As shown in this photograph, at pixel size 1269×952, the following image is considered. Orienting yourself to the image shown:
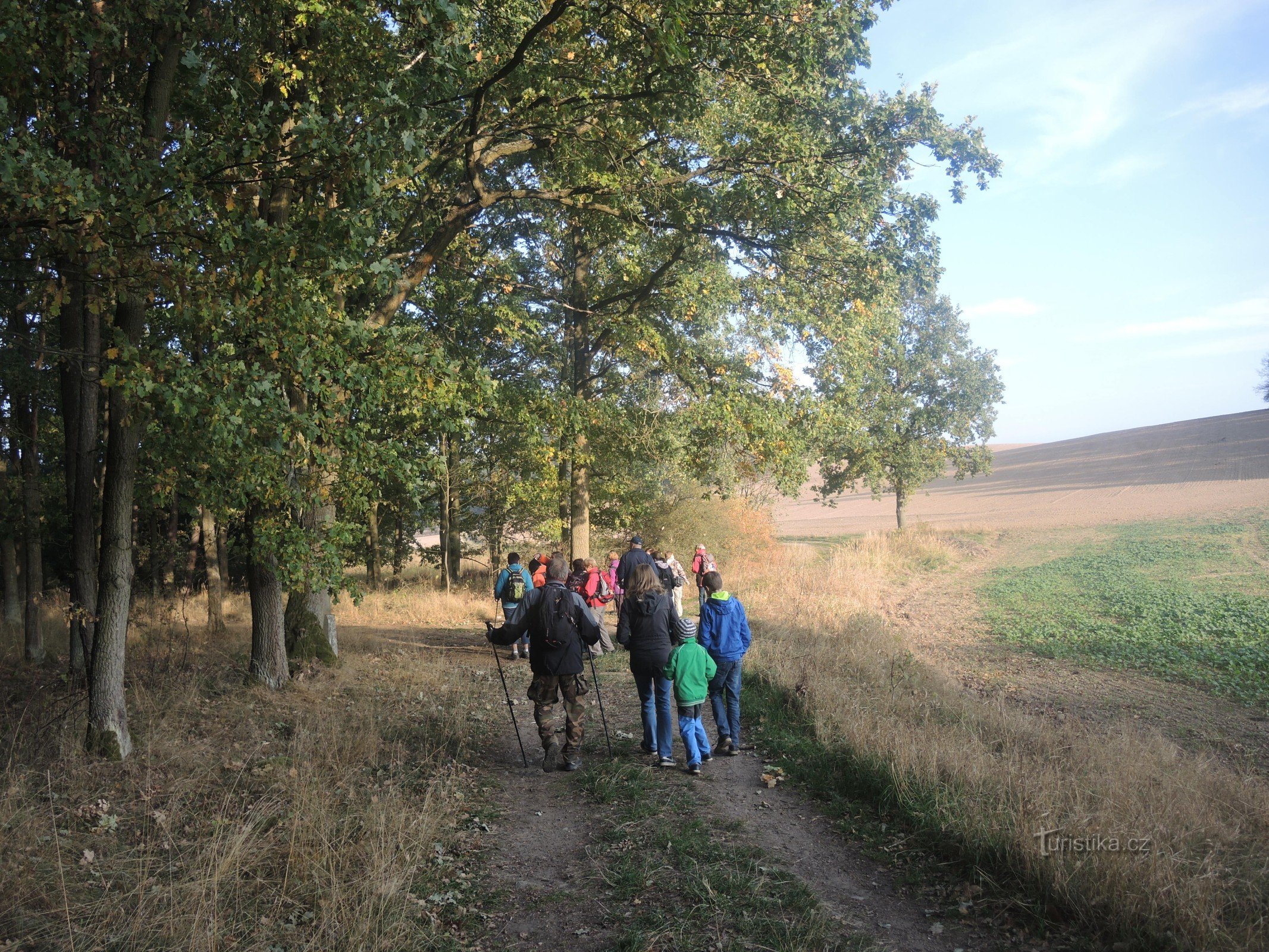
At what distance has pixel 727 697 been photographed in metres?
8.28

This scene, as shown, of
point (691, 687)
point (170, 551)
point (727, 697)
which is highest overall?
point (170, 551)

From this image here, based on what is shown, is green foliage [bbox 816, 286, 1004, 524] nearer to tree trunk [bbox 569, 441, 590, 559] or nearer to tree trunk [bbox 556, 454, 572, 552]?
tree trunk [bbox 556, 454, 572, 552]

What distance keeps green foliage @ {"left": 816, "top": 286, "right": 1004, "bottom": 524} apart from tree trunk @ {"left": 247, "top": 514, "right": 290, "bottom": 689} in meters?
25.8

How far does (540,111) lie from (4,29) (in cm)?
621

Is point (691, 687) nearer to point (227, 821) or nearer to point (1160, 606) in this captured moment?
point (227, 821)

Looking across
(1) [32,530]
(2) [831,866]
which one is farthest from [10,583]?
(2) [831,866]

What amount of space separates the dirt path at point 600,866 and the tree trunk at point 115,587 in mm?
3338

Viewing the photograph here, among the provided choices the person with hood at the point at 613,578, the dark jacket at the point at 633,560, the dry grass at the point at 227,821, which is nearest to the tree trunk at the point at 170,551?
the person with hood at the point at 613,578

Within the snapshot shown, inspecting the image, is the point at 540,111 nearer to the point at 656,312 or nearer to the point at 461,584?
the point at 656,312

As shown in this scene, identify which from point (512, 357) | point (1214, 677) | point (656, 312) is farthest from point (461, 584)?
point (1214, 677)

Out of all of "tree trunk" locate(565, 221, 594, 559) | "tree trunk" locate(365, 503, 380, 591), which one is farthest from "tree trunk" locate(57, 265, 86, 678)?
"tree trunk" locate(365, 503, 380, 591)

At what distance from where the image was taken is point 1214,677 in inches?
582

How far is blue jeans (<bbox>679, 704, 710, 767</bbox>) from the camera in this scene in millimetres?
7531

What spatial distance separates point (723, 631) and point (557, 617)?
5.46 ft
